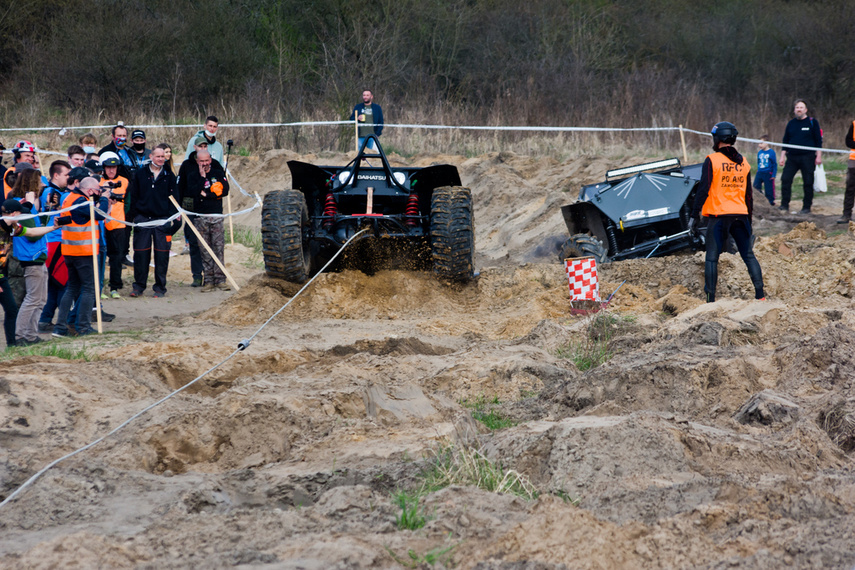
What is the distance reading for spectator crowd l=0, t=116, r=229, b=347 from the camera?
7.05 meters

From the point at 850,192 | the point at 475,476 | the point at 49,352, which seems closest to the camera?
the point at 475,476

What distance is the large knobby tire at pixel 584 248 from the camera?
9.62 meters

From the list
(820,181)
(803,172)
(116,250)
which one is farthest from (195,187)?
(820,181)

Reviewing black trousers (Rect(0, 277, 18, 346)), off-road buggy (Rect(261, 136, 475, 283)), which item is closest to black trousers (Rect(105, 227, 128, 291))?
off-road buggy (Rect(261, 136, 475, 283))

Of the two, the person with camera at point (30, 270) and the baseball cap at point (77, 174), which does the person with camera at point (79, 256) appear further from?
the person with camera at point (30, 270)

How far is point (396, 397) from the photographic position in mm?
5152

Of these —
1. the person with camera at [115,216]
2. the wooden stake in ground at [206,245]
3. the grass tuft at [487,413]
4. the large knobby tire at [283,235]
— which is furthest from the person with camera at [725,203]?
the person with camera at [115,216]

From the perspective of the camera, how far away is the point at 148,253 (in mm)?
9852

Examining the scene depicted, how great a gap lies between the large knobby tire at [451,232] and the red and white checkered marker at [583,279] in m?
1.28

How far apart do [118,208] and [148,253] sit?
696 millimetres

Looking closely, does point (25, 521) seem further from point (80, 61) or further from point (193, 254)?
point (80, 61)

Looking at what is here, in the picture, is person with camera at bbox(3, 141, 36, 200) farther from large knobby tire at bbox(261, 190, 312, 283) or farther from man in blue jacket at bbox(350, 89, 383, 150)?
man in blue jacket at bbox(350, 89, 383, 150)

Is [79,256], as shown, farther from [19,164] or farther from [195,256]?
[195,256]

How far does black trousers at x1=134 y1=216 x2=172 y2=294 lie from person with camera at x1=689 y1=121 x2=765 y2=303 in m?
6.32
